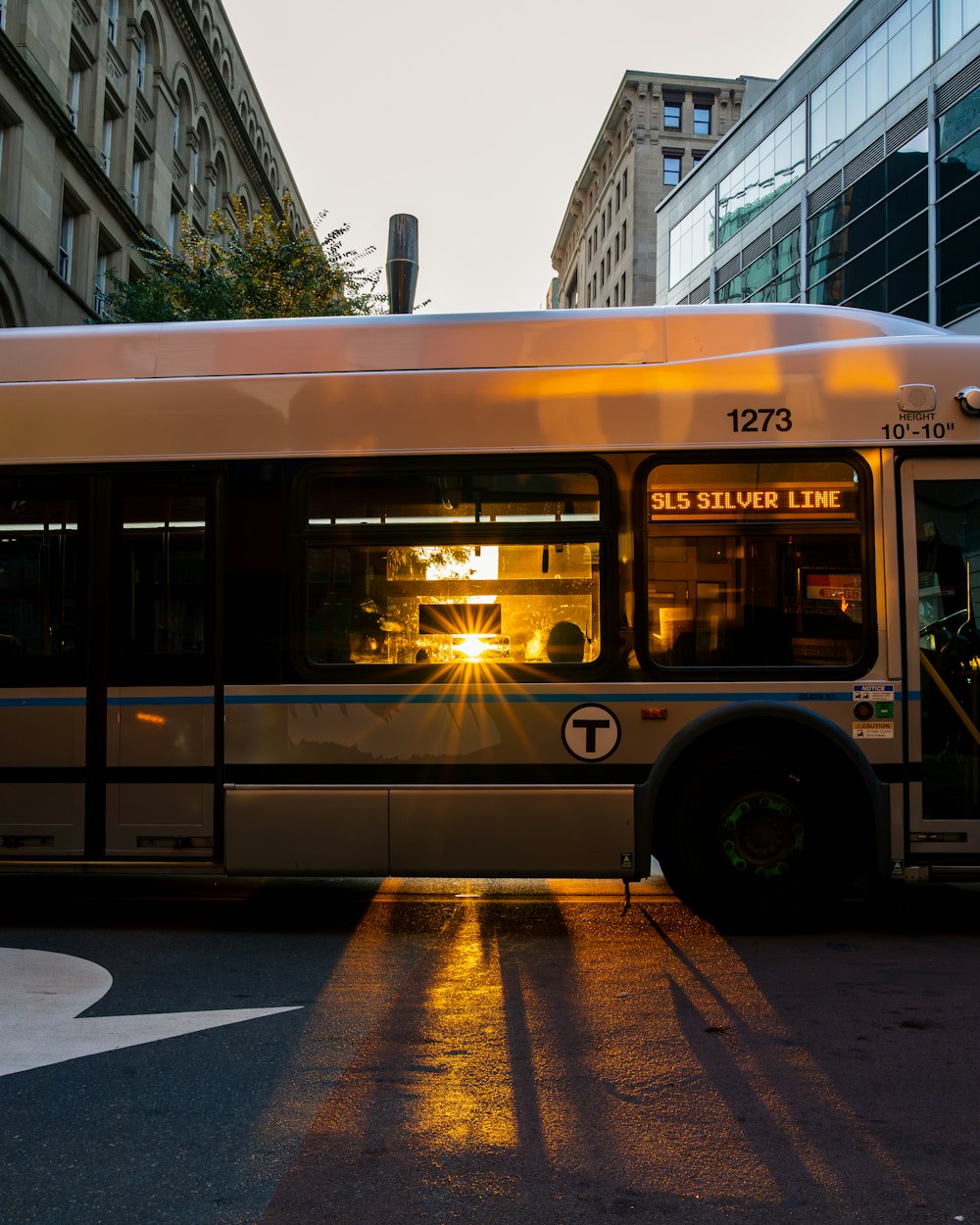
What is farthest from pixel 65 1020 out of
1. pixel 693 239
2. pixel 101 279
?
pixel 693 239

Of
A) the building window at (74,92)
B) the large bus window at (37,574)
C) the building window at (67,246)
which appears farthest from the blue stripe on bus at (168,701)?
the building window at (74,92)

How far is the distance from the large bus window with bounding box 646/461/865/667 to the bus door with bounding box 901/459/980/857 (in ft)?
1.09

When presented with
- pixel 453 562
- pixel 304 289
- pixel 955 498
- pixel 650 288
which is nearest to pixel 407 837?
pixel 453 562

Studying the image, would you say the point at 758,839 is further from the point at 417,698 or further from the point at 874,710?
the point at 417,698

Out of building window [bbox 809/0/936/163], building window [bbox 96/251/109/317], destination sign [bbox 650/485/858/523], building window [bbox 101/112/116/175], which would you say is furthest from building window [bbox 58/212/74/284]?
destination sign [bbox 650/485/858/523]

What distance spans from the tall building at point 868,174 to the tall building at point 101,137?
17.9 meters

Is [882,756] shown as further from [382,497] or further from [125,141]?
[125,141]

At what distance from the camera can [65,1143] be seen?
11.2ft

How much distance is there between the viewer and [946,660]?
20.2 ft

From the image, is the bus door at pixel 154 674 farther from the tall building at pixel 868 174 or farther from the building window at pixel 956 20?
the building window at pixel 956 20

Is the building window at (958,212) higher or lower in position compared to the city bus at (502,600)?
higher

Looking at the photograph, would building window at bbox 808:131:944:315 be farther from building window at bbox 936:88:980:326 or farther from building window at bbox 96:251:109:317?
building window at bbox 96:251:109:317

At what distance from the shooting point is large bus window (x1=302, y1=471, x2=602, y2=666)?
6320 mm

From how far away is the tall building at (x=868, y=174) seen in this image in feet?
84.6
